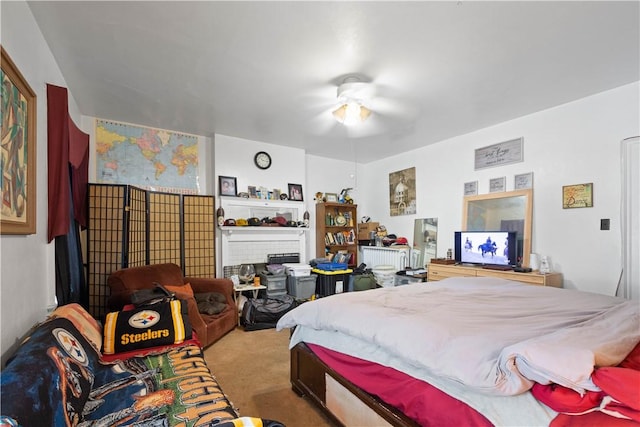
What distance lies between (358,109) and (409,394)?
7.93 ft

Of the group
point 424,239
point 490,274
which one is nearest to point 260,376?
point 490,274

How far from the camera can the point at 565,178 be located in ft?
10.0

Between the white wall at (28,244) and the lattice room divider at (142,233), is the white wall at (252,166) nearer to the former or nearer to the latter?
the lattice room divider at (142,233)

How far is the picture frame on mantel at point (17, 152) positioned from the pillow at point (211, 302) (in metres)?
1.84

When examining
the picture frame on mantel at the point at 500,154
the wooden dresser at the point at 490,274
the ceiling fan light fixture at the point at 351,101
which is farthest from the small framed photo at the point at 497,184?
the ceiling fan light fixture at the point at 351,101

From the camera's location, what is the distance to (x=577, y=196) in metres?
2.96

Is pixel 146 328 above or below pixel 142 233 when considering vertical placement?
below

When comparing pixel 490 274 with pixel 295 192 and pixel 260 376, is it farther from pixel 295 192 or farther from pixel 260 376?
pixel 295 192

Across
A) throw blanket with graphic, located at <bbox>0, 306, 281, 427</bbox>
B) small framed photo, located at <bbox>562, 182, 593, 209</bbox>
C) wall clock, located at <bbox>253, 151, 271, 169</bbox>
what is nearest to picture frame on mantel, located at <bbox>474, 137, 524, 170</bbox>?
small framed photo, located at <bbox>562, 182, 593, 209</bbox>

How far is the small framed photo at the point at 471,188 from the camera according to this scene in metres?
3.88

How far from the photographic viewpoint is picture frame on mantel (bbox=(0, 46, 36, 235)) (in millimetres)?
1231

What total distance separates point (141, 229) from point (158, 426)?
2.71 meters

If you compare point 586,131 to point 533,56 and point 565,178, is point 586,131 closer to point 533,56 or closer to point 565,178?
point 565,178

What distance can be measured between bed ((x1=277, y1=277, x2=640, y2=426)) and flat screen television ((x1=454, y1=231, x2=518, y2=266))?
3.96 feet
